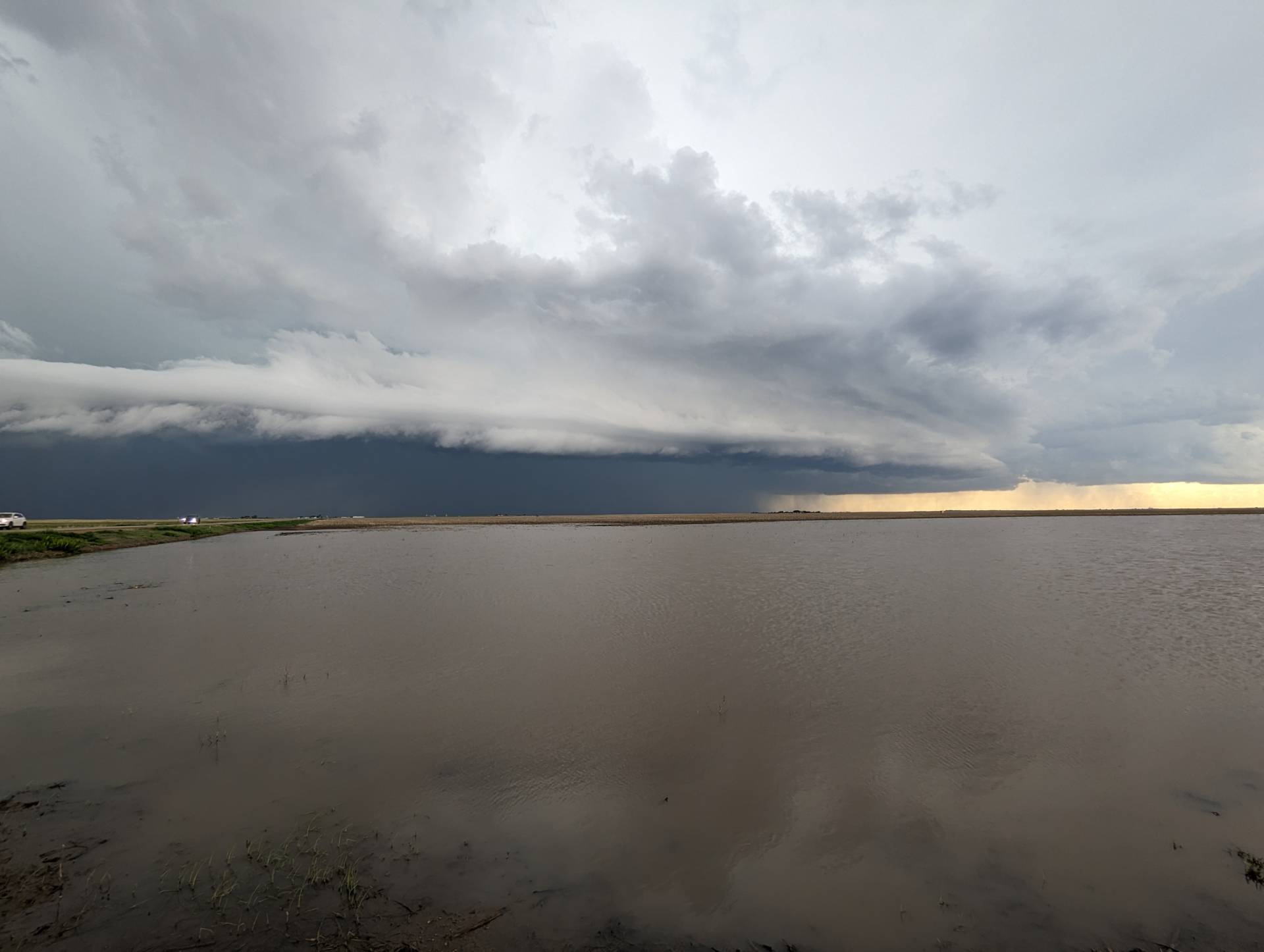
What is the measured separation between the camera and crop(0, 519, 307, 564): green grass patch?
4678 centimetres

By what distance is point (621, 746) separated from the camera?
38.7 feet

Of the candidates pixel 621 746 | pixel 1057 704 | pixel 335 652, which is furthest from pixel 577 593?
pixel 1057 704

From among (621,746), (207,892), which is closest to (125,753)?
(207,892)

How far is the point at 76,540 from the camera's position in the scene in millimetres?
56062

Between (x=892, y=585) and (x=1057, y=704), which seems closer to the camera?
(x=1057, y=704)

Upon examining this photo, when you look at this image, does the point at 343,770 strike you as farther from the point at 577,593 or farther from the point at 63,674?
the point at 577,593

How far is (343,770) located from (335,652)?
9371 mm

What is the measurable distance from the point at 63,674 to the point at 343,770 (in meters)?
12.0

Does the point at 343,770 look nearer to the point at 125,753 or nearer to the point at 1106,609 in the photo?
the point at 125,753

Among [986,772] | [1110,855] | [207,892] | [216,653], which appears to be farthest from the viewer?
[216,653]

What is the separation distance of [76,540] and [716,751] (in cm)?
7158

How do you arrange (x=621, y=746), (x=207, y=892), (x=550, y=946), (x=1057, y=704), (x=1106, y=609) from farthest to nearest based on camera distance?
(x=1106, y=609)
(x=1057, y=704)
(x=621, y=746)
(x=207, y=892)
(x=550, y=946)

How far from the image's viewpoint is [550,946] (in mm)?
6250

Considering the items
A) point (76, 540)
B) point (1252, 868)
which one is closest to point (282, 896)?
point (1252, 868)
